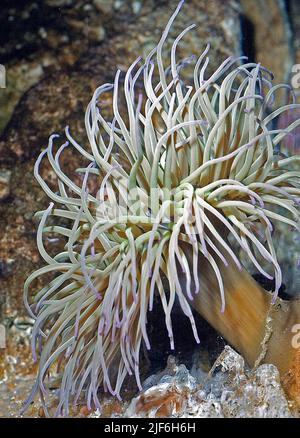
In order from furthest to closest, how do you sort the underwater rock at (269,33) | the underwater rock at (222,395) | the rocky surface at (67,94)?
1. the underwater rock at (269,33)
2. the rocky surface at (67,94)
3. the underwater rock at (222,395)

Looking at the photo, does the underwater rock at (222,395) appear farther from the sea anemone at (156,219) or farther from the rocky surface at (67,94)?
the rocky surface at (67,94)

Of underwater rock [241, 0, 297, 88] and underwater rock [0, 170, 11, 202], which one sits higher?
underwater rock [241, 0, 297, 88]

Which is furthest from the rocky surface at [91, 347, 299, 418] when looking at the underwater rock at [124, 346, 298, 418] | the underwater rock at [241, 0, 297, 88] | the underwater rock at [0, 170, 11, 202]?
the underwater rock at [241, 0, 297, 88]

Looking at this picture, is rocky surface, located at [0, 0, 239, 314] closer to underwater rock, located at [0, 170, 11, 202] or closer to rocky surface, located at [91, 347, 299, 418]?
underwater rock, located at [0, 170, 11, 202]

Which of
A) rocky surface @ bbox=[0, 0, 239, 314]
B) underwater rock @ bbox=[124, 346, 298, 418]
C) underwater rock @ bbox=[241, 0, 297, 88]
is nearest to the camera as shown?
underwater rock @ bbox=[124, 346, 298, 418]

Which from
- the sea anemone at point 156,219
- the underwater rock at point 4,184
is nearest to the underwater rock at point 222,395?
the sea anemone at point 156,219

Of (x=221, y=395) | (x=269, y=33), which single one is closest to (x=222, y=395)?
(x=221, y=395)

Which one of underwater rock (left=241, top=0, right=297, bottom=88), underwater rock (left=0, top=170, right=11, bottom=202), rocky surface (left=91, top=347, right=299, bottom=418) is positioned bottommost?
rocky surface (left=91, top=347, right=299, bottom=418)

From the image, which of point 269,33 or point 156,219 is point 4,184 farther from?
point 269,33

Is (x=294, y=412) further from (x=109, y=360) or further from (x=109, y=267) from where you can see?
(x=109, y=267)
